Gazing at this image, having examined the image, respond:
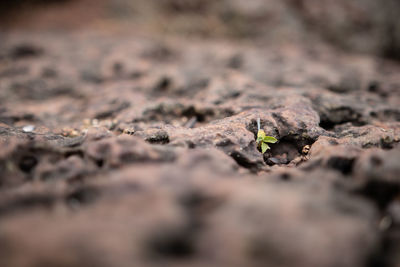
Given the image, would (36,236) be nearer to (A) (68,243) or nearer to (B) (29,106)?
(A) (68,243)

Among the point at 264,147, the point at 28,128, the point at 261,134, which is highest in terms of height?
the point at 261,134

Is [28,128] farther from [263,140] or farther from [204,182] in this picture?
Answer: [263,140]

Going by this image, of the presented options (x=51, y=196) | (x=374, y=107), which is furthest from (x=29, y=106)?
(x=374, y=107)

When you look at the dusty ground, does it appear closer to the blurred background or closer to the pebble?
the pebble

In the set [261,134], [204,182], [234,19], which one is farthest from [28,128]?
[234,19]

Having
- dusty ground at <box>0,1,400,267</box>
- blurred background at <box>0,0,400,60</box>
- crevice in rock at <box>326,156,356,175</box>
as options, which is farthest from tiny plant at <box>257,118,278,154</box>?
blurred background at <box>0,0,400,60</box>

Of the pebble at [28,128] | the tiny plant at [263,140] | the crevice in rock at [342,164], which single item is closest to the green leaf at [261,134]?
the tiny plant at [263,140]
